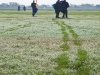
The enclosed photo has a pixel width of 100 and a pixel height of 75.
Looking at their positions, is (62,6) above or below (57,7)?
above

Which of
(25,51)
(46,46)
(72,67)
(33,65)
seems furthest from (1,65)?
(46,46)

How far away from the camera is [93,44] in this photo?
15.1 m

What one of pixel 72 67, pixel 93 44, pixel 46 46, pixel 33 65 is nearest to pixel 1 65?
pixel 33 65

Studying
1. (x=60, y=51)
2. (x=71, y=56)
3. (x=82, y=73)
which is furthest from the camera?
(x=60, y=51)

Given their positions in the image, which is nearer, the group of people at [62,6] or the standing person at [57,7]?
the group of people at [62,6]

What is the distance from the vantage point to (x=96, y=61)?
34.8ft

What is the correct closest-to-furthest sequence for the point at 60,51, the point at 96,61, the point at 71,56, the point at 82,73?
the point at 82,73, the point at 96,61, the point at 71,56, the point at 60,51

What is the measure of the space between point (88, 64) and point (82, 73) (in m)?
1.30

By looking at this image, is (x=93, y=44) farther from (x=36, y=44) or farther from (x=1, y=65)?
(x=1, y=65)

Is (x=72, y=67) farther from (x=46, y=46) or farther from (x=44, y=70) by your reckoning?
(x=46, y=46)

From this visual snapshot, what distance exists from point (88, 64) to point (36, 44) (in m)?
5.43

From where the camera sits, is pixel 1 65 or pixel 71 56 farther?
pixel 71 56

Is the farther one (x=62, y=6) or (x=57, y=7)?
(x=57, y=7)

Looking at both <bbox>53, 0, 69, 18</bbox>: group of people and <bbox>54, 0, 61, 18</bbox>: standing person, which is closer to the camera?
<bbox>53, 0, 69, 18</bbox>: group of people
